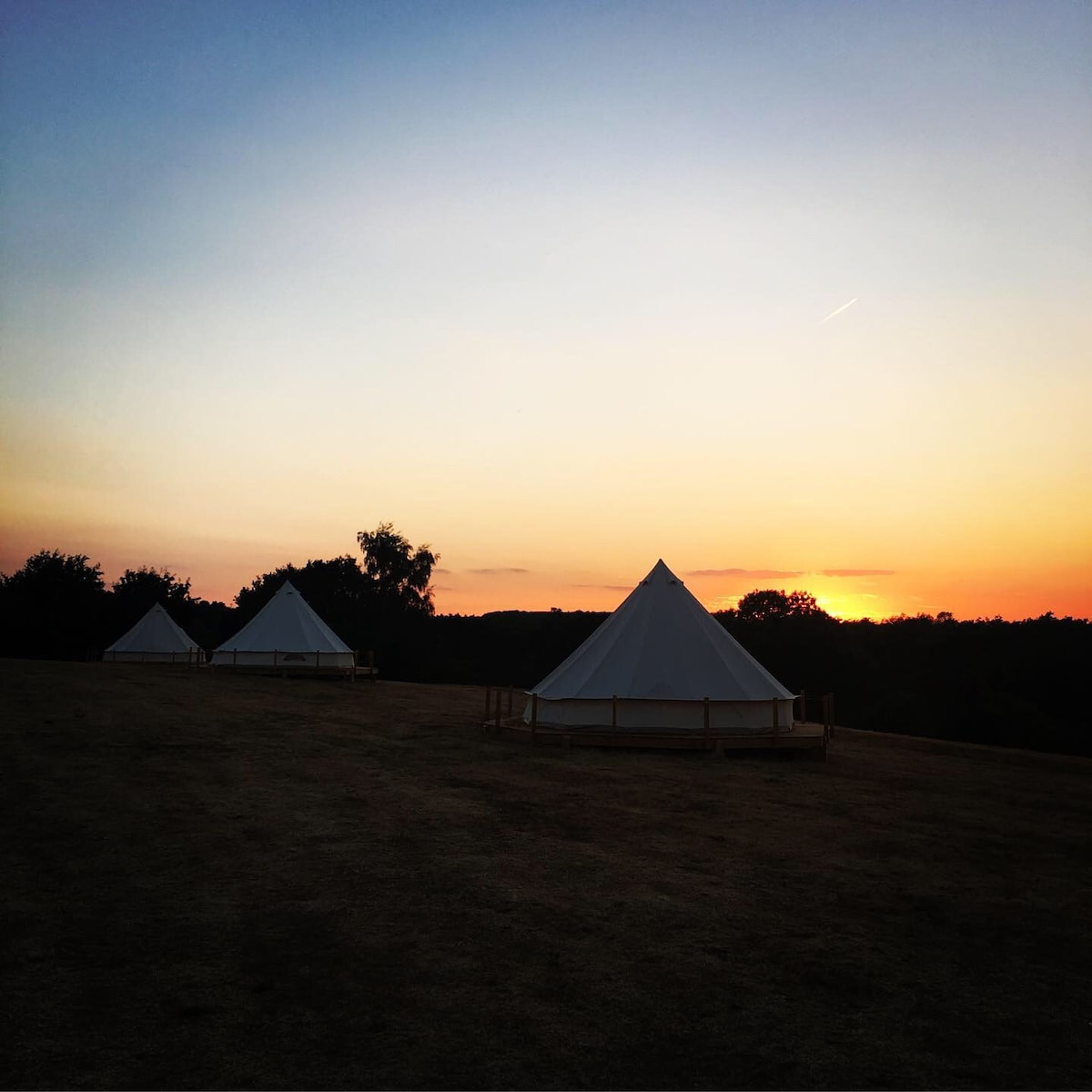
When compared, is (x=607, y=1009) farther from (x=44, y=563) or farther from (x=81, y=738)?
(x=44, y=563)

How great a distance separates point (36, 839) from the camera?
10.4m

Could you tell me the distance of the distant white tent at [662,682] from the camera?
1995 cm

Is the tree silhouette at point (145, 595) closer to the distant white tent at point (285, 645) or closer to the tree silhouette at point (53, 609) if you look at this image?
the tree silhouette at point (53, 609)

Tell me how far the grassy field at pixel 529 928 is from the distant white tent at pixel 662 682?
3683 millimetres

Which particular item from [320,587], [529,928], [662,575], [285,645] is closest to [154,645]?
[285,645]

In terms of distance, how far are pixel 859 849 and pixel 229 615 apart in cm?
7061

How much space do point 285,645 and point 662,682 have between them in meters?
23.5

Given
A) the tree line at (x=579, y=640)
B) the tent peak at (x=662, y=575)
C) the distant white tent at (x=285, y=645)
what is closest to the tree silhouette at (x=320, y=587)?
the tree line at (x=579, y=640)

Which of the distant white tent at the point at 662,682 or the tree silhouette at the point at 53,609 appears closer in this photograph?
the distant white tent at the point at 662,682

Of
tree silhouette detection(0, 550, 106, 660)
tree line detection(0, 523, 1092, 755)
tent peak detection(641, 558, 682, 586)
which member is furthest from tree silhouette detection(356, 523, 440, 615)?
tent peak detection(641, 558, 682, 586)

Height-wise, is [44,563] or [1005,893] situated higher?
[44,563]

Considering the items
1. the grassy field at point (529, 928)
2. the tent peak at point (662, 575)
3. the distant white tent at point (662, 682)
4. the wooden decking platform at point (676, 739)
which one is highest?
the tent peak at point (662, 575)

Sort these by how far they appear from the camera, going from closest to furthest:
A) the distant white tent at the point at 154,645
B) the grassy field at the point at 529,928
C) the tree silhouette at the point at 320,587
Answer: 1. the grassy field at the point at 529,928
2. the distant white tent at the point at 154,645
3. the tree silhouette at the point at 320,587

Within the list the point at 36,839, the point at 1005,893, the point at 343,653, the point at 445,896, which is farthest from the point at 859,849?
the point at 343,653
